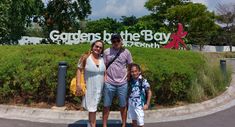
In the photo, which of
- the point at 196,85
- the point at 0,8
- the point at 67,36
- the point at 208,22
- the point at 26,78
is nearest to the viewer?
the point at 26,78

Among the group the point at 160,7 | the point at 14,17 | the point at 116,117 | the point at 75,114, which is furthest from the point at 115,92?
the point at 160,7

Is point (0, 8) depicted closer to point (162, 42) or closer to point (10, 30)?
point (10, 30)

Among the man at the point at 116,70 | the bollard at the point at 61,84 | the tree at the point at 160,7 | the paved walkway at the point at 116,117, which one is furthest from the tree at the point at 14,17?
the tree at the point at 160,7

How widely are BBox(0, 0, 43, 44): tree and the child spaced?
12630 mm

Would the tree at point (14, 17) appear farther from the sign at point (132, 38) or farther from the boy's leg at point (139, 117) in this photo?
the boy's leg at point (139, 117)

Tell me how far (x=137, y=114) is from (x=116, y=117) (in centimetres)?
158

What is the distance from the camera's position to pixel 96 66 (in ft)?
20.5

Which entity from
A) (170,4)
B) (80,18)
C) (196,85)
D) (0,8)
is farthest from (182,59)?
(170,4)

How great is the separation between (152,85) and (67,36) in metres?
8.23

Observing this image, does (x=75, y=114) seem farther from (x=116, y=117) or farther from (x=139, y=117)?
(x=139, y=117)

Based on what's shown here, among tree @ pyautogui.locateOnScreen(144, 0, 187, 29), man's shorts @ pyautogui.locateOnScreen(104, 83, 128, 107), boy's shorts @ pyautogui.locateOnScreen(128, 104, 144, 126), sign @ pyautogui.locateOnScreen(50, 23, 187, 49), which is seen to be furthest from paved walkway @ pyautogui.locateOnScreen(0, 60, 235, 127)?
tree @ pyautogui.locateOnScreen(144, 0, 187, 29)

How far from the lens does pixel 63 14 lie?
93.4ft

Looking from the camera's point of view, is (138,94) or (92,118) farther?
(138,94)

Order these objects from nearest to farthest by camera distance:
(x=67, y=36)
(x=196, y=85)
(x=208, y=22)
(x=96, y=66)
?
(x=96, y=66) < (x=196, y=85) < (x=67, y=36) < (x=208, y=22)
